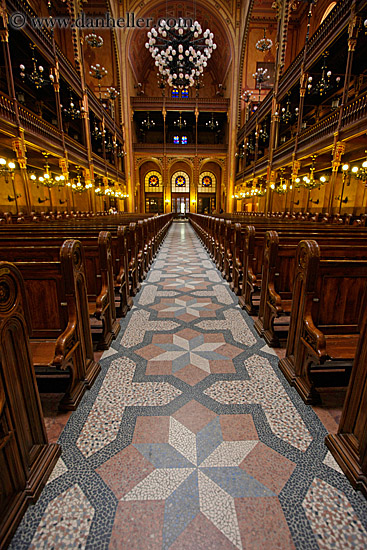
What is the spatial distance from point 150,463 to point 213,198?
30.2 metres

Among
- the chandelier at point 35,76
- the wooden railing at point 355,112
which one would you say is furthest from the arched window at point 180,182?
the wooden railing at point 355,112

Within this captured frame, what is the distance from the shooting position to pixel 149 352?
2.58m

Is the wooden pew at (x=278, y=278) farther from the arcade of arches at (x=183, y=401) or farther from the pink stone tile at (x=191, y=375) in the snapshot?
the pink stone tile at (x=191, y=375)

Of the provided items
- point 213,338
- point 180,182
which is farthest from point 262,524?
point 180,182

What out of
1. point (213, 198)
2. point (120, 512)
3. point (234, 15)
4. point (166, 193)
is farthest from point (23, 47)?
point (213, 198)

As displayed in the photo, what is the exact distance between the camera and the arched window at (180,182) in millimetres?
29641

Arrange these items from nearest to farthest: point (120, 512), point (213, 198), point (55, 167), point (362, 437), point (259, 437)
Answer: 1. point (120, 512)
2. point (362, 437)
3. point (259, 437)
4. point (55, 167)
5. point (213, 198)

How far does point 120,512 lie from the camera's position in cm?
120

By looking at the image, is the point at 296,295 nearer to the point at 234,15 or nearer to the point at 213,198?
the point at 234,15

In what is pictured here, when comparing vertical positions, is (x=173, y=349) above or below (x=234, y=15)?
below

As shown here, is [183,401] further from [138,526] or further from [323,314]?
[323,314]

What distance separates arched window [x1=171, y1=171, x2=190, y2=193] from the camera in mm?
29641

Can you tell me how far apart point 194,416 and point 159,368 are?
24.7 inches

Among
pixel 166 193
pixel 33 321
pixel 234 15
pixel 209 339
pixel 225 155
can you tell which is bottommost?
pixel 209 339
